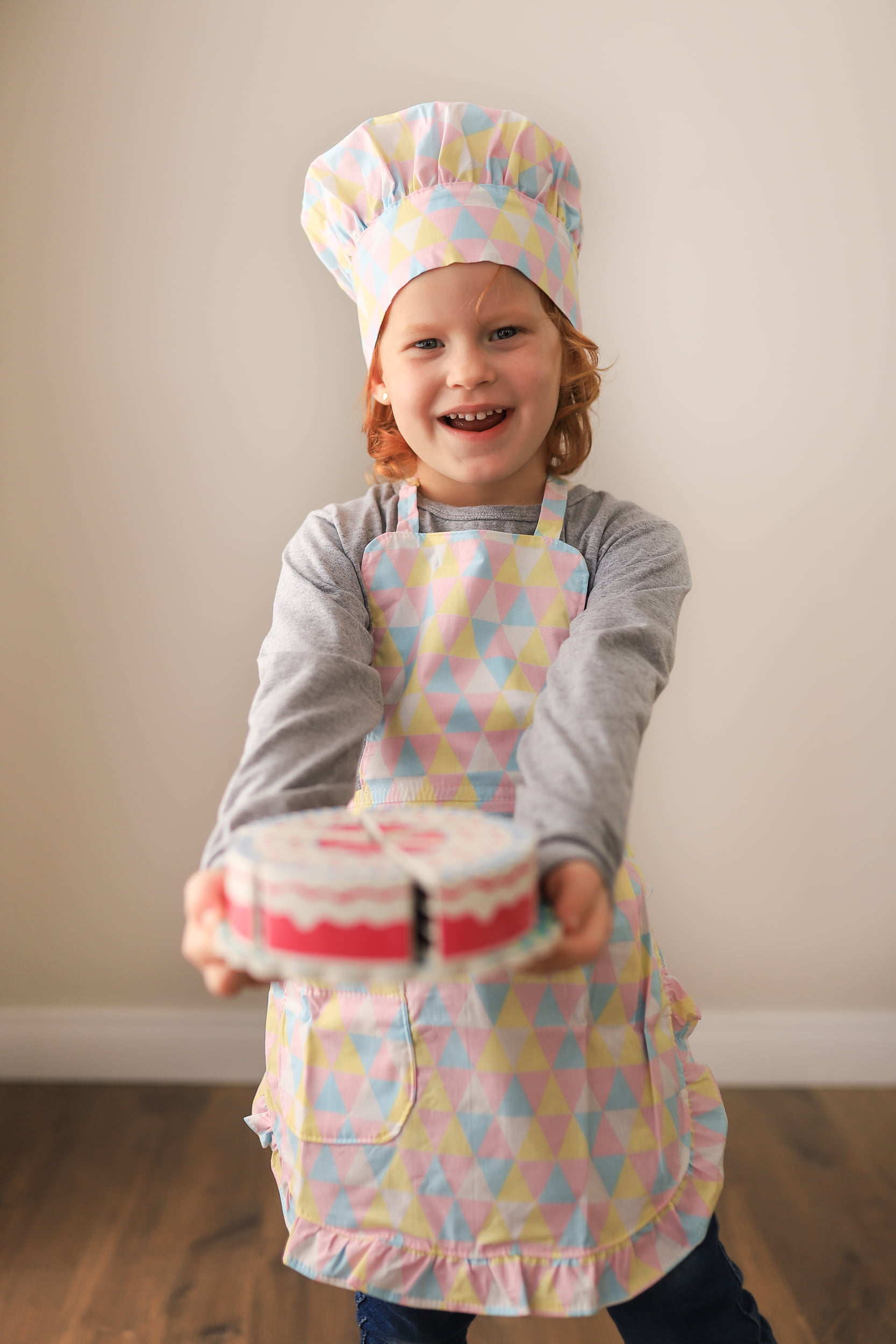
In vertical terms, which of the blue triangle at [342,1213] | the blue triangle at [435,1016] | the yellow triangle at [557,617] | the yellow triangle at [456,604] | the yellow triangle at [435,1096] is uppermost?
the yellow triangle at [456,604]

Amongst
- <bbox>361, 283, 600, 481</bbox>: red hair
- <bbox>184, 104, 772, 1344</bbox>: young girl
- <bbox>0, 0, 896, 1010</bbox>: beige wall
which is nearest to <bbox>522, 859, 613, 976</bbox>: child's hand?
<bbox>184, 104, 772, 1344</bbox>: young girl

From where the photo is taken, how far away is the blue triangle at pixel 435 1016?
2.57 feet

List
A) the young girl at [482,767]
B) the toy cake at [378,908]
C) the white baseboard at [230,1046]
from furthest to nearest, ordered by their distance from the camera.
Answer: the white baseboard at [230,1046] < the young girl at [482,767] < the toy cake at [378,908]

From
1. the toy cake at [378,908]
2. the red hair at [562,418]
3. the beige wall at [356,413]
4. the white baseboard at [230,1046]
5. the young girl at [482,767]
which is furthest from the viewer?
the white baseboard at [230,1046]

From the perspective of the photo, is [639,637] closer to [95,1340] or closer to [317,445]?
[317,445]

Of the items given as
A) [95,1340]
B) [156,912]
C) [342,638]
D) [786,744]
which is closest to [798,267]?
[786,744]

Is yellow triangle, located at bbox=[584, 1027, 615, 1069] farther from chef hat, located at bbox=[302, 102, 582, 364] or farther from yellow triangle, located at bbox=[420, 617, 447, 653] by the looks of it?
chef hat, located at bbox=[302, 102, 582, 364]

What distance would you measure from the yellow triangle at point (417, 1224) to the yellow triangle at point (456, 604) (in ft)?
1.60

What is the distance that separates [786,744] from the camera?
4.52 ft

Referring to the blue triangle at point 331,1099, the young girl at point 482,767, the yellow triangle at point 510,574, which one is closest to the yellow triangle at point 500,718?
the young girl at point 482,767

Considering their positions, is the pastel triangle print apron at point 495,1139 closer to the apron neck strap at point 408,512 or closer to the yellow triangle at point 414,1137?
the yellow triangle at point 414,1137

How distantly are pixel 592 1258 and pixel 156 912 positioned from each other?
34.5 inches

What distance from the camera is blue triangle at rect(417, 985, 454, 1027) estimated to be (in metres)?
0.78

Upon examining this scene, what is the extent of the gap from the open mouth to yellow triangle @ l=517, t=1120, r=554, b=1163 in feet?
1.98
